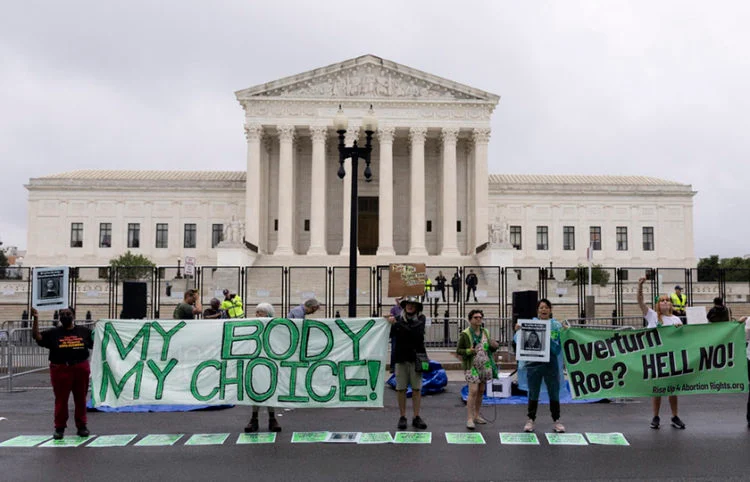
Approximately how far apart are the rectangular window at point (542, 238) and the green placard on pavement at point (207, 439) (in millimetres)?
60008

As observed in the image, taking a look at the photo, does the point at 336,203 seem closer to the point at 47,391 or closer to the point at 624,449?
the point at 47,391

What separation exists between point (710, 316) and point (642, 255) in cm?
5911

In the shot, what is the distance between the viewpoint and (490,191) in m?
68.6

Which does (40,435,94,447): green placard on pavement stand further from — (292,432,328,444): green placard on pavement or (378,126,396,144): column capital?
(378,126,396,144): column capital

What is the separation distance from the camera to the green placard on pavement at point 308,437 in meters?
10.9

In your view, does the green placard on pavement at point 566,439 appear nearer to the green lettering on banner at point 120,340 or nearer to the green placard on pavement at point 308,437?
the green placard on pavement at point 308,437

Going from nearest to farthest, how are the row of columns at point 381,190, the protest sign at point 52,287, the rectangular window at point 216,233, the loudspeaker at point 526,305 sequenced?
the protest sign at point 52,287
the loudspeaker at point 526,305
the row of columns at point 381,190
the rectangular window at point 216,233

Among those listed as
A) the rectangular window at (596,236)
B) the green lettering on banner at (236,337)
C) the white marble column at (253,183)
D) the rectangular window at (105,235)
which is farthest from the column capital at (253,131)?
the green lettering on banner at (236,337)

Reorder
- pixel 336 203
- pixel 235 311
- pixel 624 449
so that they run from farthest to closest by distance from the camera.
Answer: pixel 336 203
pixel 235 311
pixel 624 449

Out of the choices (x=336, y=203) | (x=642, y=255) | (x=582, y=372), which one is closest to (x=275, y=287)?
(x=336, y=203)

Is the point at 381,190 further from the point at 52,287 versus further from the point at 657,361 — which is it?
the point at 657,361

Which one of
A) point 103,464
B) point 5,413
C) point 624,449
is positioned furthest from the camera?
point 5,413

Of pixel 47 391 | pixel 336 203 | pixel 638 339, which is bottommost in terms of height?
pixel 47 391

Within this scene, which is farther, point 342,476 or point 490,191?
point 490,191
